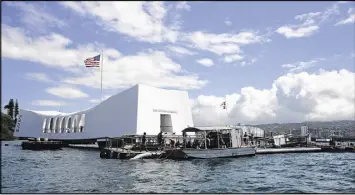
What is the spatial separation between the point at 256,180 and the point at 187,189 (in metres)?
4.80

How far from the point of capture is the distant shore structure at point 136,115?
5238 centimetres

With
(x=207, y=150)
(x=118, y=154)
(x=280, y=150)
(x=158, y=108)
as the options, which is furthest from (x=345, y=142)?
(x=118, y=154)

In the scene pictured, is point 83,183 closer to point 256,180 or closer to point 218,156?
point 256,180

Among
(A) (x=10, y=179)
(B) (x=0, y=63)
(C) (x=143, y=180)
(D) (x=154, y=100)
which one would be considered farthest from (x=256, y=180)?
(D) (x=154, y=100)

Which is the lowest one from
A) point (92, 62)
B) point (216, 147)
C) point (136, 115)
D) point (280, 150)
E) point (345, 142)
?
point (280, 150)

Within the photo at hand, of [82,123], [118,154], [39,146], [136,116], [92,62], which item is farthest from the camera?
[82,123]

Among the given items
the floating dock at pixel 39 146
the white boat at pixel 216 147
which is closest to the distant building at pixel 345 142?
the white boat at pixel 216 147

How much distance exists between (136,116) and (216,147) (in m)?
20.0

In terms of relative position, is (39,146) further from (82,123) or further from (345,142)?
(345,142)

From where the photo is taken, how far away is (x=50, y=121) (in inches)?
3081

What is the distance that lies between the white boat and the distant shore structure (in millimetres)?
16810

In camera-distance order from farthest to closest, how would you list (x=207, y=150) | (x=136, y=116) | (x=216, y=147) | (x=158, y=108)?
(x=158, y=108)
(x=136, y=116)
(x=216, y=147)
(x=207, y=150)

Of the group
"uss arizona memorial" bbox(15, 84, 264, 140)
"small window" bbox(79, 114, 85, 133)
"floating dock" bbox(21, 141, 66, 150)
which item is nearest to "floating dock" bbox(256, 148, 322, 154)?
"uss arizona memorial" bbox(15, 84, 264, 140)

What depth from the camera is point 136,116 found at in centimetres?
5141
